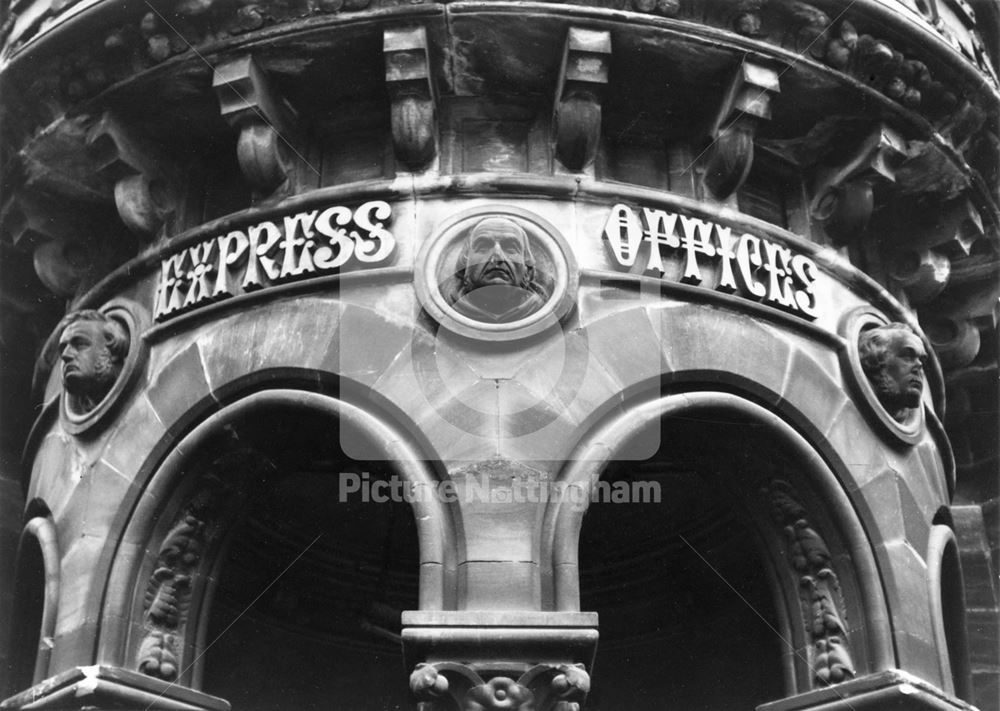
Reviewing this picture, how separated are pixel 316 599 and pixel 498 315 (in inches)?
173

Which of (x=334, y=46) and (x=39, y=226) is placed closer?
(x=334, y=46)

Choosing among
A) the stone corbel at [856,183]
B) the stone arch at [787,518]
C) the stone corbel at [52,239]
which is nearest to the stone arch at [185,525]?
the stone arch at [787,518]

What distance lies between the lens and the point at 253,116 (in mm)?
14734

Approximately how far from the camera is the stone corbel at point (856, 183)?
49.8 feet

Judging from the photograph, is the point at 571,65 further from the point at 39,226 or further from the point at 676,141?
the point at 39,226

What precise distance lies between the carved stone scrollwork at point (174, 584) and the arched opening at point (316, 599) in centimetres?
158

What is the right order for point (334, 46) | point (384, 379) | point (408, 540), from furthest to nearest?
point (408, 540), point (334, 46), point (384, 379)

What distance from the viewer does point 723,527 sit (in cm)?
1642

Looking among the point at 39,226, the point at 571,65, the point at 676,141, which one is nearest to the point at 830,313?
the point at 676,141

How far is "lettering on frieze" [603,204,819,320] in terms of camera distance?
1430cm

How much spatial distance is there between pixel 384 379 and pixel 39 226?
13.3 feet

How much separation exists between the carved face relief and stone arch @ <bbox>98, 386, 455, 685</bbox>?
3.27 ft

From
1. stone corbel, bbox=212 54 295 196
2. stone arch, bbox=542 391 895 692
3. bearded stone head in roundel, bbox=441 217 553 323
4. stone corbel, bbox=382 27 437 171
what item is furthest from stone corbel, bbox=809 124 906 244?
stone corbel, bbox=212 54 295 196

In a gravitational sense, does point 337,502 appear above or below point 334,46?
below
